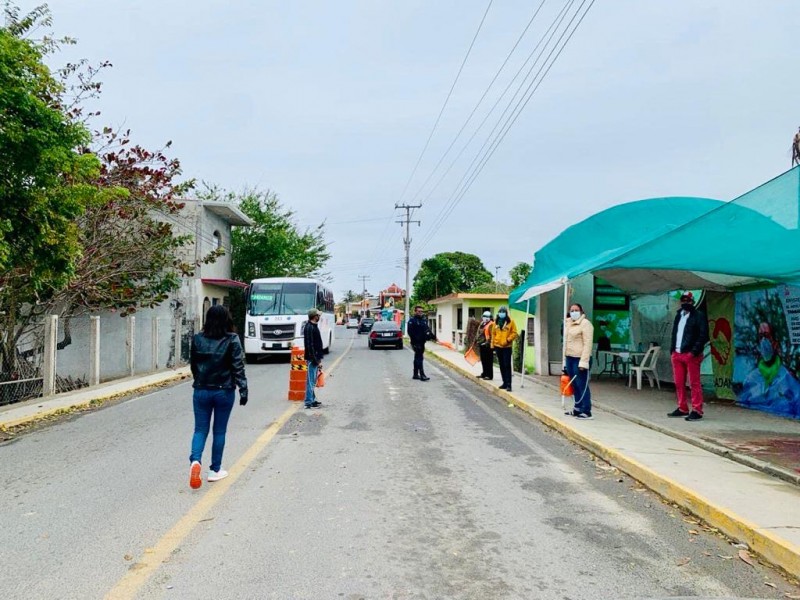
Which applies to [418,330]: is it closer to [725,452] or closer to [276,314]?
[725,452]

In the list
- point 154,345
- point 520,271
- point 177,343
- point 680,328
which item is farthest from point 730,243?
point 520,271

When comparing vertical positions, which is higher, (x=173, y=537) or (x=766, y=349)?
(x=766, y=349)

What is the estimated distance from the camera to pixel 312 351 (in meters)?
10.4

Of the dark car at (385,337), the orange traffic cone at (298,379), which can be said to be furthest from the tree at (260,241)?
the orange traffic cone at (298,379)

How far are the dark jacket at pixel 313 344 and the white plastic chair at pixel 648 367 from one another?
23.6 feet

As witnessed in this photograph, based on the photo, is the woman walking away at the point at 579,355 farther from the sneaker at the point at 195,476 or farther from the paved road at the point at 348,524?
the sneaker at the point at 195,476

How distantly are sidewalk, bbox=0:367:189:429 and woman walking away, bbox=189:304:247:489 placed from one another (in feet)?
18.0

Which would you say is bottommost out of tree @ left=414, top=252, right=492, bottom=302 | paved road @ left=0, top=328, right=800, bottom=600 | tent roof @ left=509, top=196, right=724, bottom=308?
paved road @ left=0, top=328, right=800, bottom=600

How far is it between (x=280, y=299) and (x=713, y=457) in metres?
17.9

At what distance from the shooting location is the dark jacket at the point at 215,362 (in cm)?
582

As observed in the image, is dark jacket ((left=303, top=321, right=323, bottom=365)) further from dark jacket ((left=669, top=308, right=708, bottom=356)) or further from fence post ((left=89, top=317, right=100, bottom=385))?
fence post ((left=89, top=317, right=100, bottom=385))

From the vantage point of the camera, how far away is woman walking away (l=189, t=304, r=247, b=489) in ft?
19.1

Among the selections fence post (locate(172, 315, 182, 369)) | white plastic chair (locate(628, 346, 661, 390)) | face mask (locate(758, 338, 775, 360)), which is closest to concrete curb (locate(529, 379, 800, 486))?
face mask (locate(758, 338, 775, 360))

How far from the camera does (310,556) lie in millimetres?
4137
